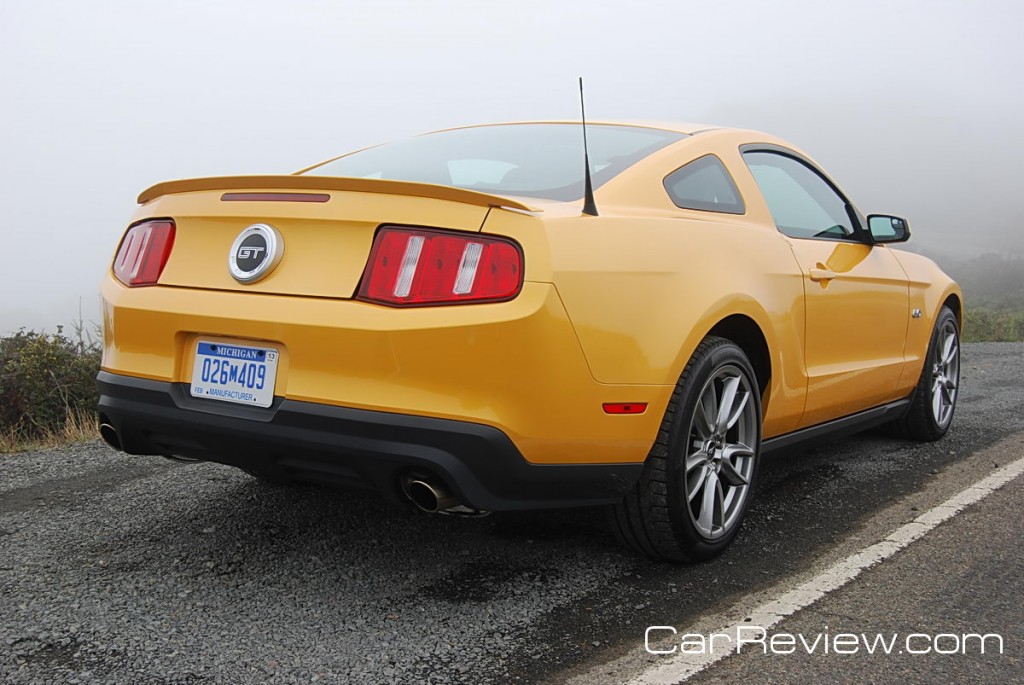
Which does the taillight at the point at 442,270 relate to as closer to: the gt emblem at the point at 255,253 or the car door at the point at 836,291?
the gt emblem at the point at 255,253

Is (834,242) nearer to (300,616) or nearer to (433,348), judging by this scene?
(433,348)

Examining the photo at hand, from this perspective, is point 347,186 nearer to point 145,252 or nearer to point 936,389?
point 145,252

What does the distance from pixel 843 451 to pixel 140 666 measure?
3.84 metres

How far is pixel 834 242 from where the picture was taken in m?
4.32

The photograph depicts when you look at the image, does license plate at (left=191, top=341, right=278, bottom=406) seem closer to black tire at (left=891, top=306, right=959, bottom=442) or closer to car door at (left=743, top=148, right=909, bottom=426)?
car door at (left=743, top=148, right=909, bottom=426)

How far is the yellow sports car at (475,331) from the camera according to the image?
105 inches

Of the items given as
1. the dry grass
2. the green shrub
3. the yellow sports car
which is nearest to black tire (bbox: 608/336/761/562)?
the yellow sports car

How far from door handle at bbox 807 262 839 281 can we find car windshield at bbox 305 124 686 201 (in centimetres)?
78

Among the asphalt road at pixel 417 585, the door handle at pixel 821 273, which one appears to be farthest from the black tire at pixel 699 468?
the door handle at pixel 821 273

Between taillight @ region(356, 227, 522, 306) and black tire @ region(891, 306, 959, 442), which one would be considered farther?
black tire @ region(891, 306, 959, 442)

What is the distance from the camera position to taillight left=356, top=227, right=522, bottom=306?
2.68 m

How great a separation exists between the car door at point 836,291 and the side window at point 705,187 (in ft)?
0.90

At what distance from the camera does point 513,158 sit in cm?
351

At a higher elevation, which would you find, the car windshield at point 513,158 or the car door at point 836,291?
the car windshield at point 513,158
